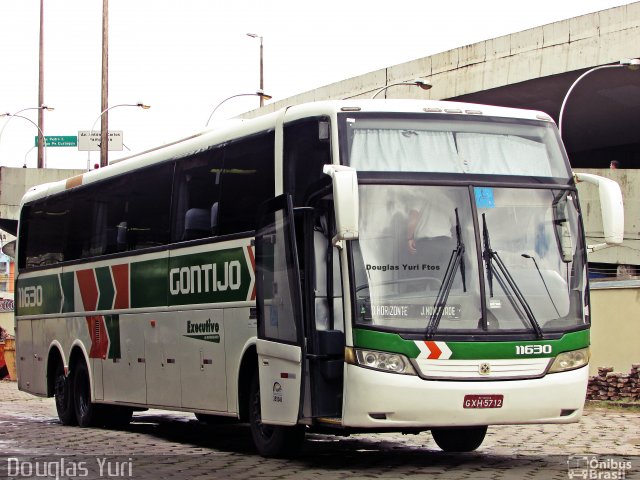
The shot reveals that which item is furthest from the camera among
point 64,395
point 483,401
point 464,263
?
point 64,395

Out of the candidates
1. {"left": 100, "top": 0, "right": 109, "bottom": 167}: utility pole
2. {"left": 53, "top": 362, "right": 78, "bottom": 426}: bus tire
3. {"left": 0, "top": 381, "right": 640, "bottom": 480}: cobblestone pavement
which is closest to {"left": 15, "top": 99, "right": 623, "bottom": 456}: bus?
{"left": 0, "top": 381, "right": 640, "bottom": 480}: cobblestone pavement

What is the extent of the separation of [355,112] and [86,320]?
774 cm

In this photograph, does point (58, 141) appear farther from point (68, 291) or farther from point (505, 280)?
point (505, 280)

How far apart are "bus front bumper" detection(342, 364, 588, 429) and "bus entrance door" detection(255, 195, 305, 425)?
753 millimetres

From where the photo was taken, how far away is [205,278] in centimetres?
1466

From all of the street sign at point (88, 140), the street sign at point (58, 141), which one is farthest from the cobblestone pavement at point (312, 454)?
the street sign at point (58, 141)

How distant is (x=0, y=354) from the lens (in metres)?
37.0

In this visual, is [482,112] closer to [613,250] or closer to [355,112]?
[355,112]

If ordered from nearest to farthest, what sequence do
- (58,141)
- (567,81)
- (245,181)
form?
(245,181) < (567,81) < (58,141)

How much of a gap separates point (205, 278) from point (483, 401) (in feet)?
14.0

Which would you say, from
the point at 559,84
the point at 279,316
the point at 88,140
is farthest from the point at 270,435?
the point at 559,84

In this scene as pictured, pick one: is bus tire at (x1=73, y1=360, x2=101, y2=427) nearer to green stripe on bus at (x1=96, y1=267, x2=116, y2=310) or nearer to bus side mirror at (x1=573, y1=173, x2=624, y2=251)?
green stripe on bus at (x1=96, y1=267, x2=116, y2=310)

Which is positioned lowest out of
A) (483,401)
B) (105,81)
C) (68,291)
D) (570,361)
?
(483,401)

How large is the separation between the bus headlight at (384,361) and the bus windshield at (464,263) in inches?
9.9
